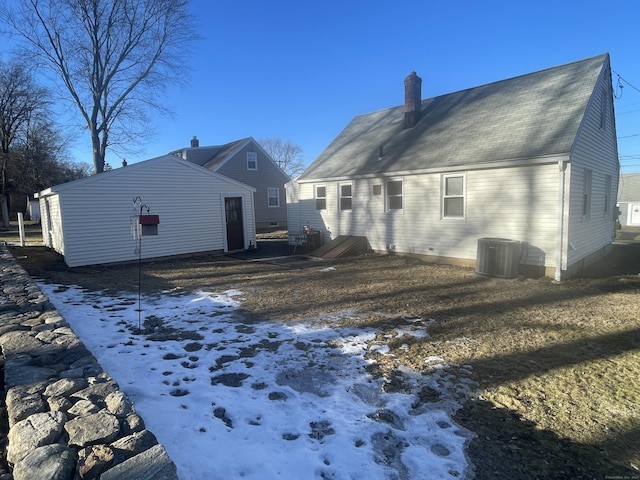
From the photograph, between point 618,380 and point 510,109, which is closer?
point 618,380

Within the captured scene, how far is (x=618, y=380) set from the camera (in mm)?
3656

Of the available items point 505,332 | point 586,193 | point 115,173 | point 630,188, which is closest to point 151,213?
point 115,173

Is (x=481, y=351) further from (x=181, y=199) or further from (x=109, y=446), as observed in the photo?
(x=181, y=199)

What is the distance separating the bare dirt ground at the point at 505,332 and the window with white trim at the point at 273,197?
14707 millimetres

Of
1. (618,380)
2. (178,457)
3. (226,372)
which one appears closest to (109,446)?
(178,457)

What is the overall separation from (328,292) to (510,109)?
8.01 m

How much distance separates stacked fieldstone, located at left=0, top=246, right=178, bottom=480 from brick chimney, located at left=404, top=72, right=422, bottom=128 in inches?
500

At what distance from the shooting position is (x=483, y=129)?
10.6 meters

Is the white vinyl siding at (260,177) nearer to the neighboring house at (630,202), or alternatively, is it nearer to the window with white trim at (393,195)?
the window with white trim at (393,195)

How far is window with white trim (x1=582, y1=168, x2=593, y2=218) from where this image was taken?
9391 millimetres

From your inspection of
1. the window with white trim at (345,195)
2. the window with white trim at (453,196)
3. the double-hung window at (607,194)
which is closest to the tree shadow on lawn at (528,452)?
the window with white trim at (453,196)

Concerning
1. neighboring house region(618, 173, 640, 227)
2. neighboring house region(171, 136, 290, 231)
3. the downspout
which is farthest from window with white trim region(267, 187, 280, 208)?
neighboring house region(618, 173, 640, 227)

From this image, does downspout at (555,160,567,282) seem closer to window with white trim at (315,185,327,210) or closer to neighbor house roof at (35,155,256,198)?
window with white trim at (315,185,327,210)

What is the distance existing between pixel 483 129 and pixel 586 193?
3.22 m
